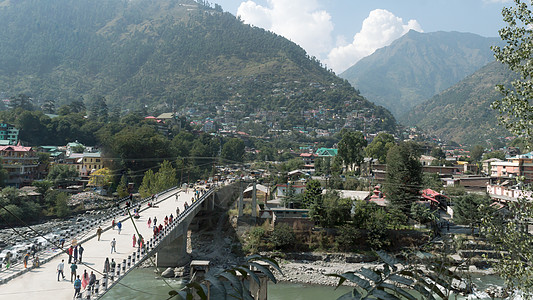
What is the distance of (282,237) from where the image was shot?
84.8 feet

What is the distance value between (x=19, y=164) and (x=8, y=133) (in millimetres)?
16236

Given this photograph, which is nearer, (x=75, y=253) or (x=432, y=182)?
(x=75, y=253)

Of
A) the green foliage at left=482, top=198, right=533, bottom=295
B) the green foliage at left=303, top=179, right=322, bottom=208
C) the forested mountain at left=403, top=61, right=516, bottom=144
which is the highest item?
the forested mountain at left=403, top=61, right=516, bottom=144

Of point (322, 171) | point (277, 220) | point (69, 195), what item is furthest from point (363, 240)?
point (69, 195)

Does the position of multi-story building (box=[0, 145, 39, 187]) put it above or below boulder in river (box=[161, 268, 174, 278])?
above

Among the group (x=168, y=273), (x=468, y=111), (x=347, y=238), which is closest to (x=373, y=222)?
(x=347, y=238)

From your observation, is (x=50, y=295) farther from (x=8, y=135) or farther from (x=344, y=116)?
(x=344, y=116)

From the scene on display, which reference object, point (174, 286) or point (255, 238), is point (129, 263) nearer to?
point (174, 286)

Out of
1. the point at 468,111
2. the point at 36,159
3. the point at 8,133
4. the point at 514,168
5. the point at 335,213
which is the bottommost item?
the point at 335,213

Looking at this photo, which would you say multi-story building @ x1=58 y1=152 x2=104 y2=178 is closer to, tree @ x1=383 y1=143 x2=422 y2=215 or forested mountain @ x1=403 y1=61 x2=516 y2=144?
tree @ x1=383 y1=143 x2=422 y2=215

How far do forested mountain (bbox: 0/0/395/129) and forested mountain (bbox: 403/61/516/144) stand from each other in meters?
25.2

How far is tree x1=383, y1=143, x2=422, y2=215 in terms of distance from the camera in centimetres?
2881

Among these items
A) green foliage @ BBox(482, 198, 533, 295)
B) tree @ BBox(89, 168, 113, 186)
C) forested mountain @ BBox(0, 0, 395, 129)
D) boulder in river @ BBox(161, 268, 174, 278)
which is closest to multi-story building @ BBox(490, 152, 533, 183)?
boulder in river @ BBox(161, 268, 174, 278)

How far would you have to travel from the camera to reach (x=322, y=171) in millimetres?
50656
